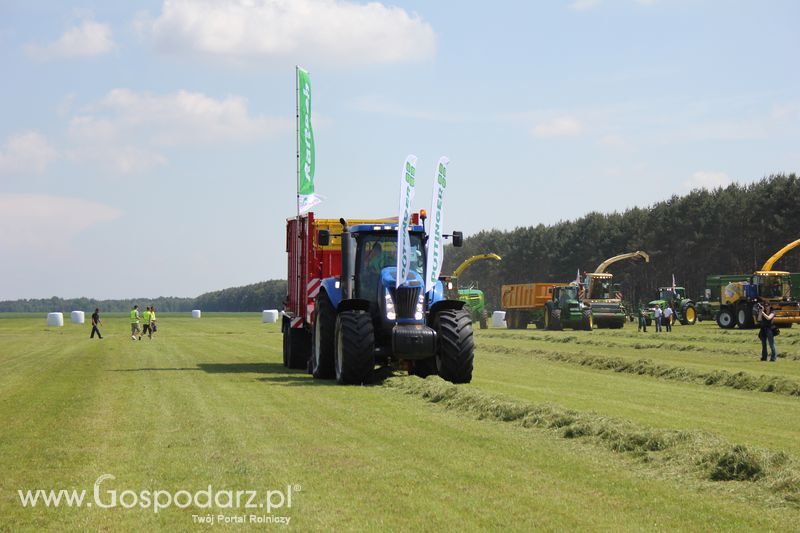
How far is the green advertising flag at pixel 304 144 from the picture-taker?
2478 centimetres

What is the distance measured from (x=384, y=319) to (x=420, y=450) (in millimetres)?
7548

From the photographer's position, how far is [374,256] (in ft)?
61.4

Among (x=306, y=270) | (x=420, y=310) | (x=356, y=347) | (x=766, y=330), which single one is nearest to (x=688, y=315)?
(x=766, y=330)

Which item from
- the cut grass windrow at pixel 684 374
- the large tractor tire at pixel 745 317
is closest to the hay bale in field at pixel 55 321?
the large tractor tire at pixel 745 317

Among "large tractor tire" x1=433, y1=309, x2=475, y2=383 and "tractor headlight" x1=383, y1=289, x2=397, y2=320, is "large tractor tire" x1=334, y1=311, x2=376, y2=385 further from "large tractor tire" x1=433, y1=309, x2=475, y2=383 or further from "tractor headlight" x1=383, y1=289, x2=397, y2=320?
"large tractor tire" x1=433, y1=309, x2=475, y2=383

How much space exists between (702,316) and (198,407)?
47.6 m

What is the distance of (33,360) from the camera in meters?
28.2

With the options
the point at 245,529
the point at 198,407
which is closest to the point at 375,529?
the point at 245,529

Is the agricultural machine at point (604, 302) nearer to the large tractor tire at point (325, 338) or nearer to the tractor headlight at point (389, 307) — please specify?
the large tractor tire at point (325, 338)

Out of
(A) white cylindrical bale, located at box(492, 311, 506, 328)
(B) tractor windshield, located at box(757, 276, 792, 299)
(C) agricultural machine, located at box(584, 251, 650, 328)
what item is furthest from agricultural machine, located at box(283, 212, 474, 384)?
(A) white cylindrical bale, located at box(492, 311, 506, 328)

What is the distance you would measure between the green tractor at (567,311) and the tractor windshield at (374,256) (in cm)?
3348

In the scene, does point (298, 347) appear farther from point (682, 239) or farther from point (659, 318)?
point (682, 239)

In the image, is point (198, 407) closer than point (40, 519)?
No

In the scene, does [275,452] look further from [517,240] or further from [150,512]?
[517,240]
